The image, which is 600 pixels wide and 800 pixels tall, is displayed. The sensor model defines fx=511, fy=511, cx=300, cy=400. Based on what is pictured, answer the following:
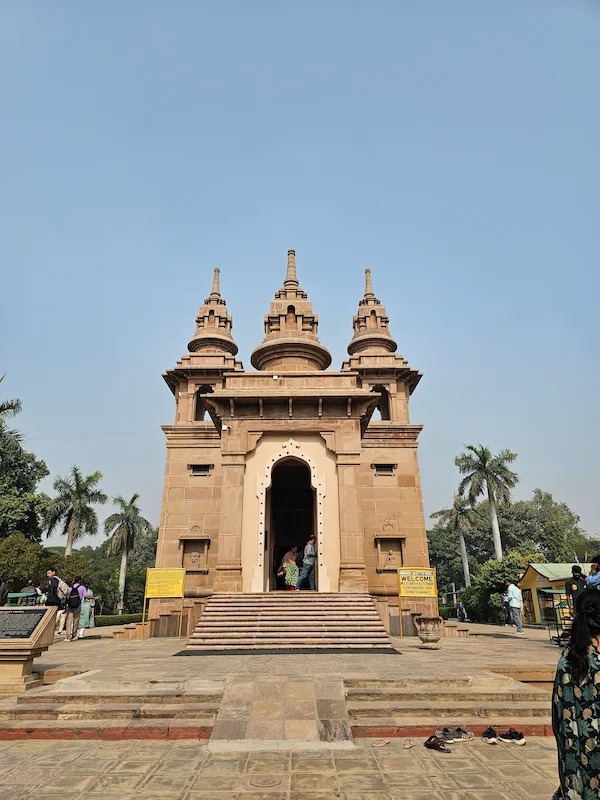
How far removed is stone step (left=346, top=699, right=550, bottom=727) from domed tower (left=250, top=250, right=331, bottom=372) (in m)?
15.3

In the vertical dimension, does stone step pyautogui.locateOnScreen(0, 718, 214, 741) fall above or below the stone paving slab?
above

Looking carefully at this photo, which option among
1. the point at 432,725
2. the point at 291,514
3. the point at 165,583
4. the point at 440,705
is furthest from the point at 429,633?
the point at 291,514

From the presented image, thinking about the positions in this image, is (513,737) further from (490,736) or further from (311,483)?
(311,483)

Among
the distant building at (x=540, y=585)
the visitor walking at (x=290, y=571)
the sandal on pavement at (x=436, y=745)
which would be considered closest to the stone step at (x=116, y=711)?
the sandal on pavement at (x=436, y=745)

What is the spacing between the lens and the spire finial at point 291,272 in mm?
25375

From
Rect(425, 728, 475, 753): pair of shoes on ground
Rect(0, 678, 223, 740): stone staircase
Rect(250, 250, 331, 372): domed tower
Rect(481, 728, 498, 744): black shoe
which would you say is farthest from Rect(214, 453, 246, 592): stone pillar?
Rect(481, 728, 498, 744): black shoe

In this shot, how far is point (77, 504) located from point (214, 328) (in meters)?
22.4

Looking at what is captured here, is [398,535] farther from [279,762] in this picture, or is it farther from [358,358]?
[279,762]

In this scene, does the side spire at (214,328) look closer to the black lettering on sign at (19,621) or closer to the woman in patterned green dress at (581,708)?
the black lettering on sign at (19,621)

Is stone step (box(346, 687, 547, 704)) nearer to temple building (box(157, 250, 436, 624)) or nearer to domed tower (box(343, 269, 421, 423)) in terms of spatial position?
temple building (box(157, 250, 436, 624))

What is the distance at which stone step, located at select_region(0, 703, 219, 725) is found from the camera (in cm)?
688

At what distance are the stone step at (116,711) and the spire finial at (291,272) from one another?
20798mm

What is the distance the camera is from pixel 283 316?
939 inches

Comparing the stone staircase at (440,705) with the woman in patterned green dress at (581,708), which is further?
the stone staircase at (440,705)
